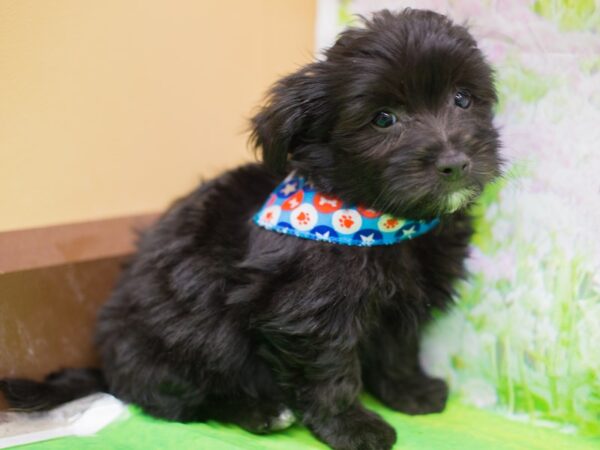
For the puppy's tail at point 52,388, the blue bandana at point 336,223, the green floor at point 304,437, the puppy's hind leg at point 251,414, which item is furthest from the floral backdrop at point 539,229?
the puppy's tail at point 52,388

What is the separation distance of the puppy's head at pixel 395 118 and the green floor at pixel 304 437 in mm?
724

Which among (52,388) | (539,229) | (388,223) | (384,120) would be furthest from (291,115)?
(52,388)

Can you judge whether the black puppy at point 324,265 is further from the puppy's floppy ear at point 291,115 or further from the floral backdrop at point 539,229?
the floral backdrop at point 539,229

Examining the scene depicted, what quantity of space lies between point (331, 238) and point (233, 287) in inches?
14.2

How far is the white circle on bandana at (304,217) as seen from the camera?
1.86m

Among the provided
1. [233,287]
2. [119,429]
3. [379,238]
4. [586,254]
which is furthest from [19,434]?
[586,254]

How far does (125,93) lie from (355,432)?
1.59m

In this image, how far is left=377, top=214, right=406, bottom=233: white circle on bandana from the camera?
1.86 metres

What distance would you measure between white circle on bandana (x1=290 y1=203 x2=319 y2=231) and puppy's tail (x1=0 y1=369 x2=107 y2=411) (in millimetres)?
994

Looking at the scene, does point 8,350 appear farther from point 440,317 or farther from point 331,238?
point 440,317

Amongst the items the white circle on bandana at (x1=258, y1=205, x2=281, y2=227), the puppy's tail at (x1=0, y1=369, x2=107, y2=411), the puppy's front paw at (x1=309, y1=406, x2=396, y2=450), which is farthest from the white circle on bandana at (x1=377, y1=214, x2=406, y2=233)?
the puppy's tail at (x1=0, y1=369, x2=107, y2=411)

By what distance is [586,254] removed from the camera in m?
1.91

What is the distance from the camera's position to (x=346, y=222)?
1.85m

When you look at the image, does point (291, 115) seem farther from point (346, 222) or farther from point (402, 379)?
point (402, 379)
